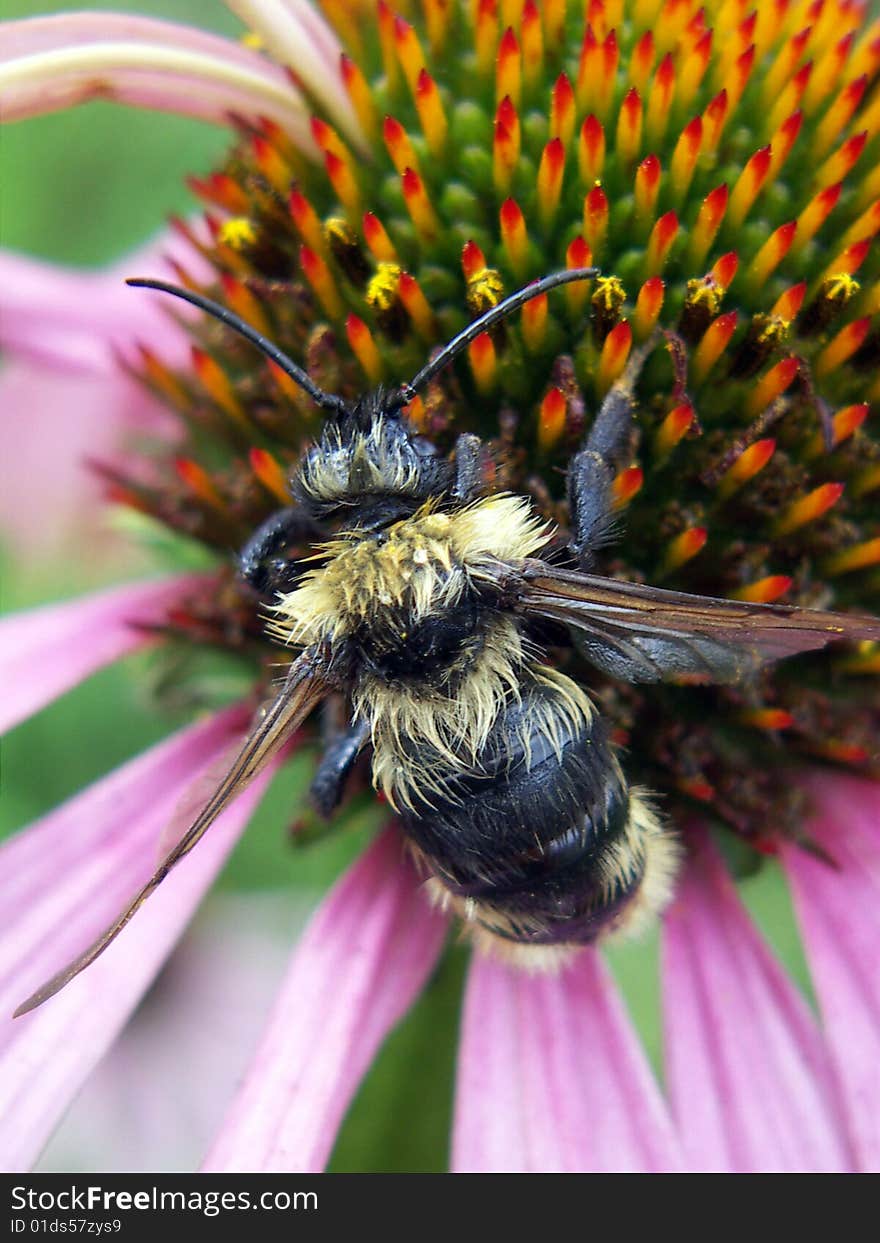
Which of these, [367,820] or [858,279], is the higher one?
[858,279]

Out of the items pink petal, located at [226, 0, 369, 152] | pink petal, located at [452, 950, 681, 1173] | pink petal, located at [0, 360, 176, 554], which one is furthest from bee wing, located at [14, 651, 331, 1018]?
pink petal, located at [0, 360, 176, 554]

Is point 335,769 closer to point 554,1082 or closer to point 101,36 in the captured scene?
point 554,1082

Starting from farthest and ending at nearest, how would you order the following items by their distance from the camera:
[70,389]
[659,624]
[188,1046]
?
[188,1046] < [70,389] < [659,624]

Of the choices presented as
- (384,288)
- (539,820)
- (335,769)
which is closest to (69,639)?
(335,769)

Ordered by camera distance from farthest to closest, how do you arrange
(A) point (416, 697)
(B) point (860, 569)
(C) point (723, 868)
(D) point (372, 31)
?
(D) point (372, 31)
(C) point (723, 868)
(B) point (860, 569)
(A) point (416, 697)

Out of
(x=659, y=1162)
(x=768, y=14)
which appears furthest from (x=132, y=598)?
(x=768, y=14)
